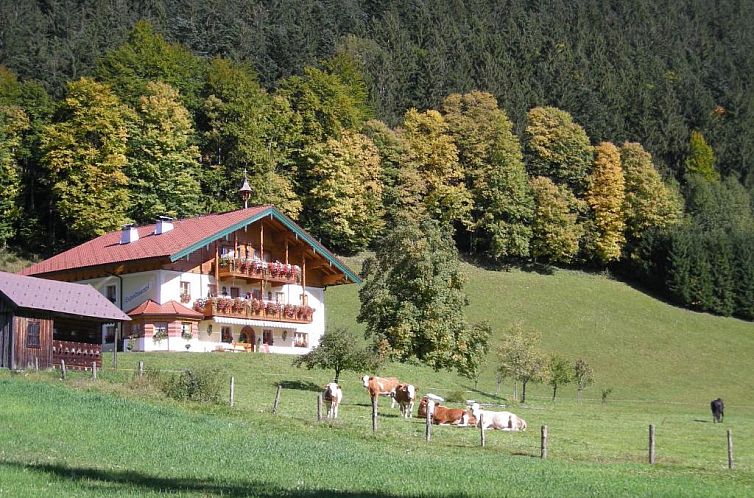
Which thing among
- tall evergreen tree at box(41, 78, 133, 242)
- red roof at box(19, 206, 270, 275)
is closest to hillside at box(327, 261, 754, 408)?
red roof at box(19, 206, 270, 275)

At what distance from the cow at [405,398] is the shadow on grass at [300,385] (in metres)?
5.61

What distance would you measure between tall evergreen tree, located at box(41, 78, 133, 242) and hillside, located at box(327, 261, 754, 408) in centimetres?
1645

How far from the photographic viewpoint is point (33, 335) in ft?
125

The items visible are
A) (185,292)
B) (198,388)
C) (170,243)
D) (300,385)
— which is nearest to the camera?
(198,388)

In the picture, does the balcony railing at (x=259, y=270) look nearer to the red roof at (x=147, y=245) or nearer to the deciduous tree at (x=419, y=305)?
the red roof at (x=147, y=245)

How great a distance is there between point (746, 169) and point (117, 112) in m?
83.9

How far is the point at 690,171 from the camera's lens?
118688 millimetres

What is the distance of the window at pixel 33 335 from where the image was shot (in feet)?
125

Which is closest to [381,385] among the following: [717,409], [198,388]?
[198,388]

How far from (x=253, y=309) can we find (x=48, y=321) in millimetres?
16077

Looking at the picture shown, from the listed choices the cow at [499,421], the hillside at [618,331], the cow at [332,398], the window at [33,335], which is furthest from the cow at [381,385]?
the hillside at [618,331]

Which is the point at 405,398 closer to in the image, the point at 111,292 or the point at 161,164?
the point at 111,292

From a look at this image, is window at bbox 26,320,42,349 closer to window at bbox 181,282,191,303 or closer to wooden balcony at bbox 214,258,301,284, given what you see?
window at bbox 181,282,191,303

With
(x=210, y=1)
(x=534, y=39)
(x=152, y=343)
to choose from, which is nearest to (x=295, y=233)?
(x=152, y=343)
